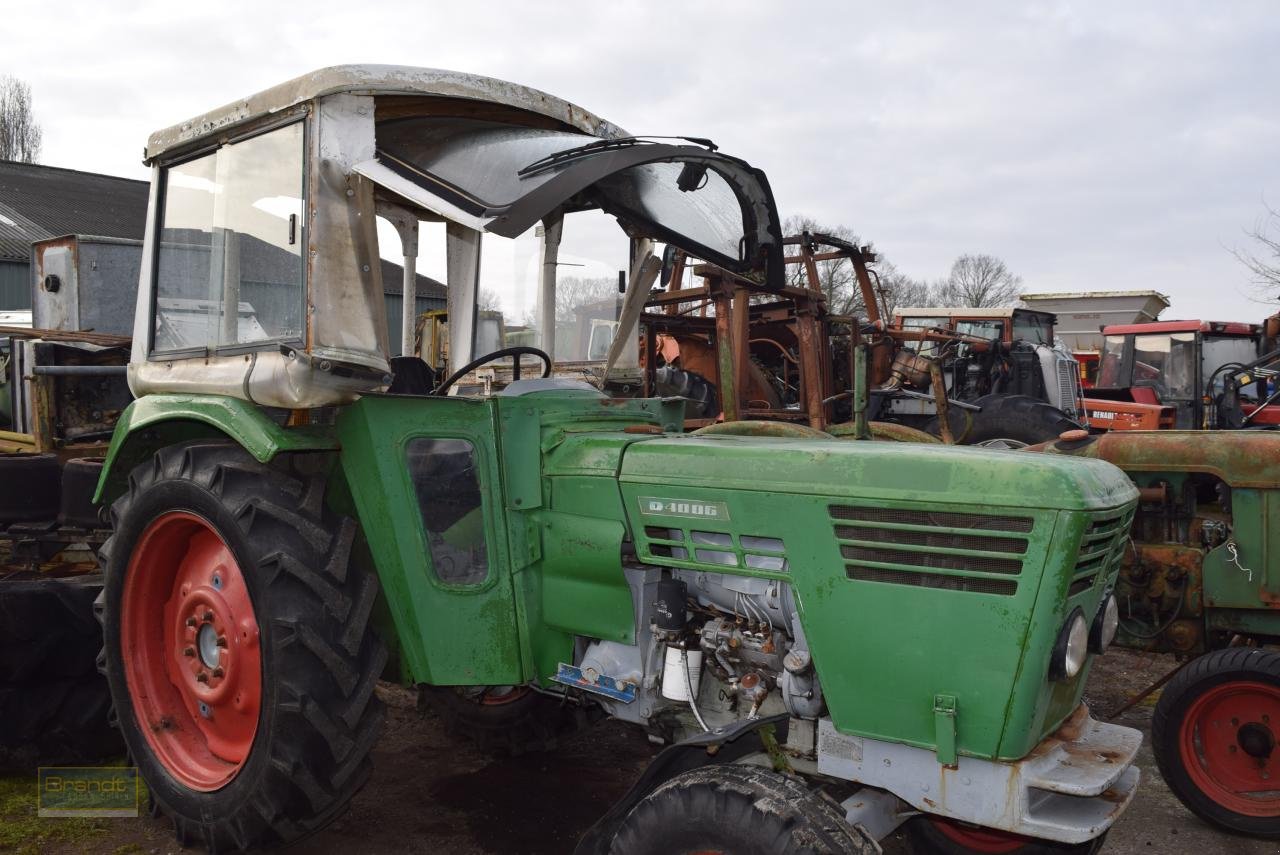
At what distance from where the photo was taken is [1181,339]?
38.6 ft

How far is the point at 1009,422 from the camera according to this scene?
30.4 ft

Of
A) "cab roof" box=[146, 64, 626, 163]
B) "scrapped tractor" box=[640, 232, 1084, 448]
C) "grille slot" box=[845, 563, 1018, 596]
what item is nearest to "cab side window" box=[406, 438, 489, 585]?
"cab roof" box=[146, 64, 626, 163]

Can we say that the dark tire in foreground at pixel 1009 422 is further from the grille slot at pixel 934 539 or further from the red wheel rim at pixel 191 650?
the red wheel rim at pixel 191 650

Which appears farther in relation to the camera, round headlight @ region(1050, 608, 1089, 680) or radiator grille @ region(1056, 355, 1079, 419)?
radiator grille @ region(1056, 355, 1079, 419)

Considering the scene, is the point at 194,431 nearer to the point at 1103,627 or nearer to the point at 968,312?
the point at 1103,627

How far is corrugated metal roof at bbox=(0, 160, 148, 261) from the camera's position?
21375 mm

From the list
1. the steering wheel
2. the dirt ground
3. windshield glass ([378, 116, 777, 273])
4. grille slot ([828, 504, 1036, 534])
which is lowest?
the dirt ground

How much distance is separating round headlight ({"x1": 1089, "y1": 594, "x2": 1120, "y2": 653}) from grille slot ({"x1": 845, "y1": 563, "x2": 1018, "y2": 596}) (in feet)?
1.46

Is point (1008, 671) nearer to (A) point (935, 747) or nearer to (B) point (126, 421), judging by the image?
(A) point (935, 747)

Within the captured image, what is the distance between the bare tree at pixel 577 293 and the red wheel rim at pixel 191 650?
4.30 ft

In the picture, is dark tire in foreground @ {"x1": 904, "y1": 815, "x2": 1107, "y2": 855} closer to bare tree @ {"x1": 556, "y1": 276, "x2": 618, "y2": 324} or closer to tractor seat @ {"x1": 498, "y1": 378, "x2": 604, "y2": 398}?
tractor seat @ {"x1": 498, "y1": 378, "x2": 604, "y2": 398}

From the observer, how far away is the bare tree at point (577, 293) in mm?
3482

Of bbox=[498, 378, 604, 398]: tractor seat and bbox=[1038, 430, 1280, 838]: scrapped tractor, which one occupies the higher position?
bbox=[498, 378, 604, 398]: tractor seat

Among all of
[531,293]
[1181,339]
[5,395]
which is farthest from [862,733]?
[1181,339]
